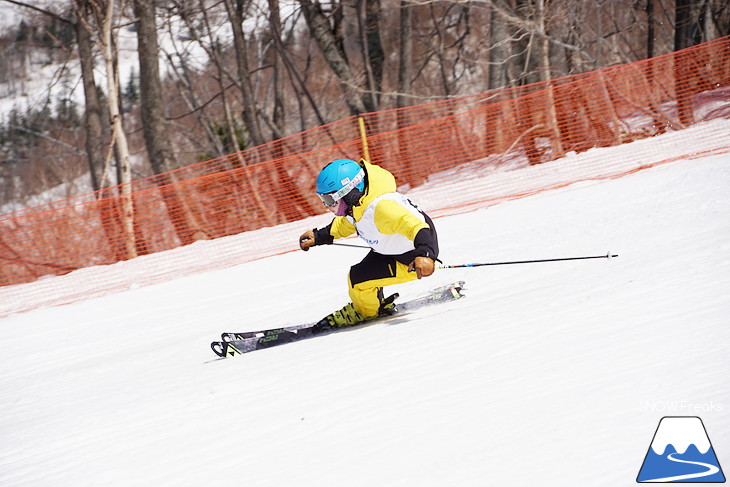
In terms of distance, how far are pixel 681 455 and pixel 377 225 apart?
2.96 meters

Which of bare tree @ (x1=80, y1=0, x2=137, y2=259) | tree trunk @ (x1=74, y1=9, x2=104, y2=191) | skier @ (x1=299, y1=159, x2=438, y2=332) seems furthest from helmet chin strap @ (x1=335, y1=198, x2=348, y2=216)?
tree trunk @ (x1=74, y1=9, x2=104, y2=191)

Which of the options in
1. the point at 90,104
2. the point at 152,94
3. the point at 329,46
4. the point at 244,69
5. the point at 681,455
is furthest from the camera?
the point at 90,104

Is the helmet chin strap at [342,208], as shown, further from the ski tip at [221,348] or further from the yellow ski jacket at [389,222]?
the ski tip at [221,348]

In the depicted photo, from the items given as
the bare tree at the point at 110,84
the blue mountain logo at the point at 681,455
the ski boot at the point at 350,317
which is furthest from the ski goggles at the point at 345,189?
the bare tree at the point at 110,84

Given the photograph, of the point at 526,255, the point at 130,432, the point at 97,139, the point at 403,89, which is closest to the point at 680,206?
the point at 526,255

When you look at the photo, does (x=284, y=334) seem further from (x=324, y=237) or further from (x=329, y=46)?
(x=329, y=46)

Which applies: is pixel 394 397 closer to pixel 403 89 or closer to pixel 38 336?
pixel 38 336

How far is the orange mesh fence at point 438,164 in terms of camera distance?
1220 centimetres

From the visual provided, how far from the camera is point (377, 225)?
5125mm

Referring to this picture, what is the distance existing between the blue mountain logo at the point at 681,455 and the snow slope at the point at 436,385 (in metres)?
0.04

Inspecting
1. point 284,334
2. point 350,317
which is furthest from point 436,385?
point 284,334

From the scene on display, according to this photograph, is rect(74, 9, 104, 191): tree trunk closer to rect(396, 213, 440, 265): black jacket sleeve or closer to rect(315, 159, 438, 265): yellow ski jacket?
rect(315, 159, 438, 265): yellow ski jacket

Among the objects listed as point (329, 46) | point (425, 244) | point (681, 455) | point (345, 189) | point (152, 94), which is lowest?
point (681, 455)

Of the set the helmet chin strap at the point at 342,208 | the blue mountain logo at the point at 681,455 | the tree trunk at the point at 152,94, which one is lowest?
the blue mountain logo at the point at 681,455
